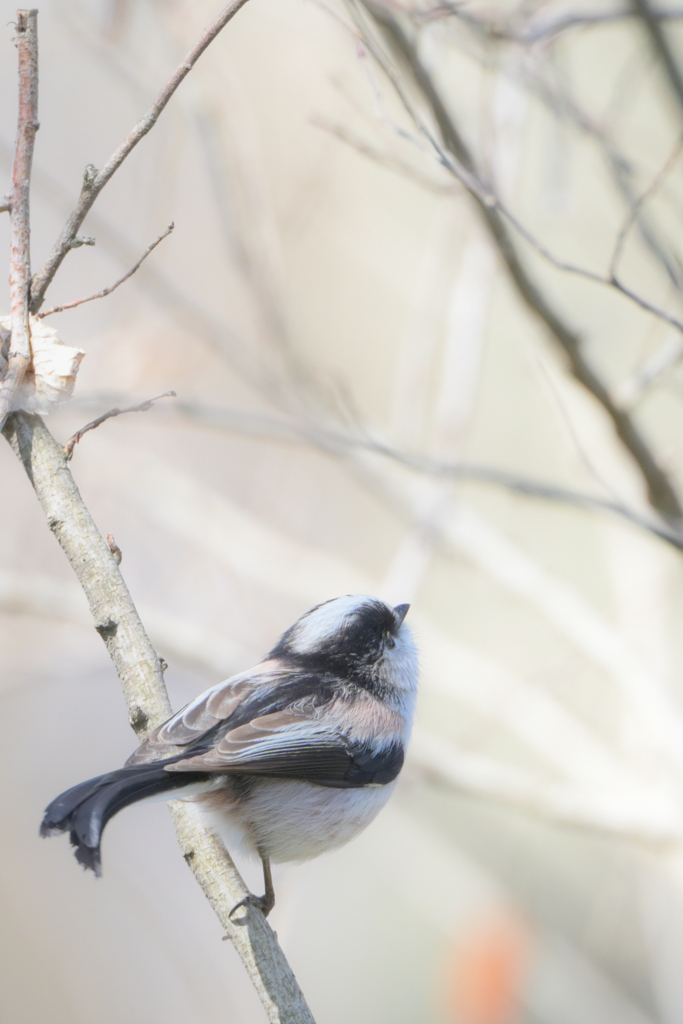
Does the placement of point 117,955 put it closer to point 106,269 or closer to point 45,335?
point 106,269

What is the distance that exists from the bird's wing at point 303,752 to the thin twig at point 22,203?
2.45ft

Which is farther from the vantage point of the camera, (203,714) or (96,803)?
(203,714)

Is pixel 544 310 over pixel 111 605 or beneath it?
over

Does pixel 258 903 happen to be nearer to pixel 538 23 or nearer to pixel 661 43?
pixel 661 43

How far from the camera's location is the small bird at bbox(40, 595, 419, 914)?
5.17ft

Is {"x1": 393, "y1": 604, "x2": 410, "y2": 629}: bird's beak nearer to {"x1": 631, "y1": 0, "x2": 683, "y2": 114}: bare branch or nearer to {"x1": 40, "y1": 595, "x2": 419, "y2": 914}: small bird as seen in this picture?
{"x1": 40, "y1": 595, "x2": 419, "y2": 914}: small bird

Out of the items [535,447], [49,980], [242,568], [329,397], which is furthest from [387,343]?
[49,980]

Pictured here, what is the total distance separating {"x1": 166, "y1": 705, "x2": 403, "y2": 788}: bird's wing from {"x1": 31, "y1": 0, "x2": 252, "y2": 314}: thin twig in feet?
3.05

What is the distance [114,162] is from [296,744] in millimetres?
1190

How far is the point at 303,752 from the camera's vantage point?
182 cm

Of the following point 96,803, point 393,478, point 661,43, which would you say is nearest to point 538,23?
point 661,43

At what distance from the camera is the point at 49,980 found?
4.56 meters

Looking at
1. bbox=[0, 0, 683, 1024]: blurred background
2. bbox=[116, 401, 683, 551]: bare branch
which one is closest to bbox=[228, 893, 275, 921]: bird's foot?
bbox=[0, 0, 683, 1024]: blurred background

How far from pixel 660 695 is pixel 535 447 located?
2313 mm
